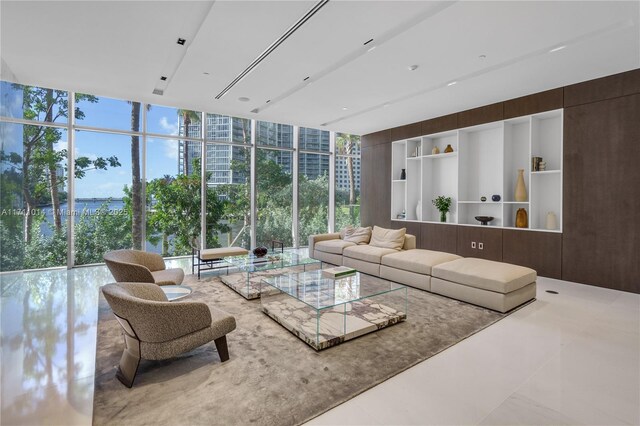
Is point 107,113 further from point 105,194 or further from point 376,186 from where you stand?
point 376,186

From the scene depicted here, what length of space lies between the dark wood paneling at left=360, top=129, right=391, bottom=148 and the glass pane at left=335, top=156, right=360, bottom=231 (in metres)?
0.67

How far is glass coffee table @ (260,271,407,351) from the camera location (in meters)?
2.95

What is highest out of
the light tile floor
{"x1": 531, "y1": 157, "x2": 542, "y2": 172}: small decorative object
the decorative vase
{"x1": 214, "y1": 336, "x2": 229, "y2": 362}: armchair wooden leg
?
{"x1": 531, "y1": 157, "x2": 542, "y2": 172}: small decorative object

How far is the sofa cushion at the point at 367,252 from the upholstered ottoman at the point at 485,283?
41.9 inches

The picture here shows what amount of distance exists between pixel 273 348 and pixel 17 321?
9.47 feet

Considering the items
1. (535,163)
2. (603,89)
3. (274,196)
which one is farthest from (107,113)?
(603,89)

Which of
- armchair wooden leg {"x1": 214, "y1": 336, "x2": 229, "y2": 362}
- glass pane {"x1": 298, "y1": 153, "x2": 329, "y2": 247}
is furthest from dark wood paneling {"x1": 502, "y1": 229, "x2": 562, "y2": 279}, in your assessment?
armchair wooden leg {"x1": 214, "y1": 336, "x2": 229, "y2": 362}

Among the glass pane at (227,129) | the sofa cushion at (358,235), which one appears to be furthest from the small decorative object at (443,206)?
the glass pane at (227,129)

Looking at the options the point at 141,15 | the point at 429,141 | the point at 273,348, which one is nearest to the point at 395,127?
the point at 429,141

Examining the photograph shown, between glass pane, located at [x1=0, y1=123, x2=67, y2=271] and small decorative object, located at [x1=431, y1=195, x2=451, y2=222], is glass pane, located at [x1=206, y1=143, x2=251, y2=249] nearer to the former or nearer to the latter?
glass pane, located at [x1=0, y1=123, x2=67, y2=271]

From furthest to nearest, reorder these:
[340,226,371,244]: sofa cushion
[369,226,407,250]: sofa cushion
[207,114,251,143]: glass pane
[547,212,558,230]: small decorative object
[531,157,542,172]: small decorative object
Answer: [207,114,251,143]: glass pane < [340,226,371,244]: sofa cushion < [369,226,407,250]: sofa cushion < [531,157,542,172]: small decorative object < [547,212,558,230]: small decorative object

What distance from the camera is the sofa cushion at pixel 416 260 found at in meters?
4.39

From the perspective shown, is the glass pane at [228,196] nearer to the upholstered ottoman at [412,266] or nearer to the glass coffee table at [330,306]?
the glass coffee table at [330,306]

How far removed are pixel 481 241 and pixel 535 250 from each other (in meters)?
0.90
